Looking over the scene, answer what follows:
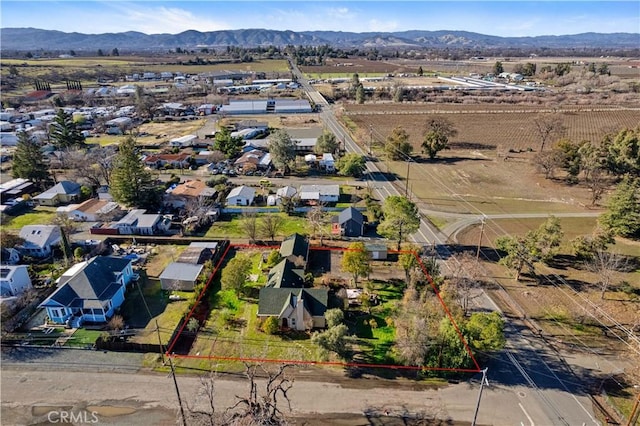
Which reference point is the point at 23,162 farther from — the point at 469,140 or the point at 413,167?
the point at 469,140

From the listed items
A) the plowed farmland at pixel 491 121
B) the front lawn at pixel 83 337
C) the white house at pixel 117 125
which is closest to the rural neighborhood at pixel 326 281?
the front lawn at pixel 83 337

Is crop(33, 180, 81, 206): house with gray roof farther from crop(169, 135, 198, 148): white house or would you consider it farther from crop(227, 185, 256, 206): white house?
crop(169, 135, 198, 148): white house

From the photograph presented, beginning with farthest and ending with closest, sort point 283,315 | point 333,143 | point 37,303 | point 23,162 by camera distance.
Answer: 1. point 333,143
2. point 23,162
3. point 37,303
4. point 283,315

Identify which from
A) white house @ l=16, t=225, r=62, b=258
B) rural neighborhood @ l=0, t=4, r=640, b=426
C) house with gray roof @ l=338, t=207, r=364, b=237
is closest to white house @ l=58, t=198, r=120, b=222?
rural neighborhood @ l=0, t=4, r=640, b=426

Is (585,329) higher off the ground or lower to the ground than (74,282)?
lower

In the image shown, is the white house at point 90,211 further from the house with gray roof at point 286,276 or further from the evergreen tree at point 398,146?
the evergreen tree at point 398,146

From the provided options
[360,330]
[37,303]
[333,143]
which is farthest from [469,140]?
[37,303]
